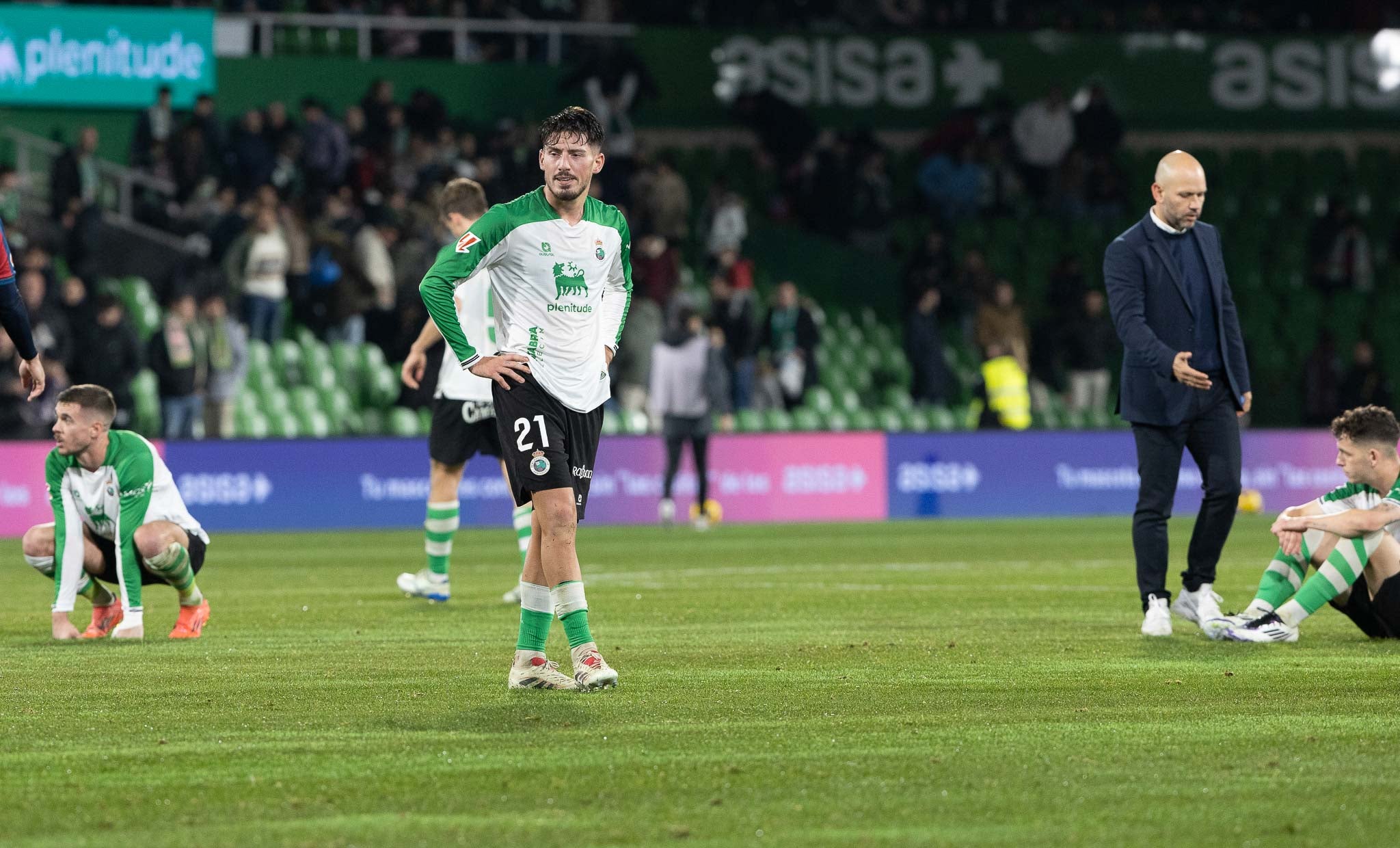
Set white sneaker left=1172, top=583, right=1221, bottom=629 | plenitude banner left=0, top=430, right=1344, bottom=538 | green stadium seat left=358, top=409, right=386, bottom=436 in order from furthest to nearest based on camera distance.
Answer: green stadium seat left=358, top=409, right=386, bottom=436 → plenitude banner left=0, top=430, right=1344, bottom=538 → white sneaker left=1172, top=583, right=1221, bottom=629

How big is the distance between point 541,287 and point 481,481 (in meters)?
14.7

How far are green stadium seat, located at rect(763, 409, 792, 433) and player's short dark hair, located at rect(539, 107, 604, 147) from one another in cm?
1758

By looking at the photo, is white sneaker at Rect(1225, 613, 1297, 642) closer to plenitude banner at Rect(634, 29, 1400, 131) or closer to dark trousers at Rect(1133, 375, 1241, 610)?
dark trousers at Rect(1133, 375, 1241, 610)

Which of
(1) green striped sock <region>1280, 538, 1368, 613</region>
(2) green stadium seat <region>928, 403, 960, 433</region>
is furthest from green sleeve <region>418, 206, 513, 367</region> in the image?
(2) green stadium seat <region>928, 403, 960, 433</region>

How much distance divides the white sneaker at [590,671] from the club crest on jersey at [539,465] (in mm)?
719

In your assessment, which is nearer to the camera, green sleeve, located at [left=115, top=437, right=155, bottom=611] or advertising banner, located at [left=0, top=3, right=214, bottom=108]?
green sleeve, located at [left=115, top=437, right=155, bottom=611]

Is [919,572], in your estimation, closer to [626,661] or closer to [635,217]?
[626,661]

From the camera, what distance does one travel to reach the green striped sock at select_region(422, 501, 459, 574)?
12.5 metres

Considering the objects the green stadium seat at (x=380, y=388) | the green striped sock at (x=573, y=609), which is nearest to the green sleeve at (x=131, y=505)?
the green striped sock at (x=573, y=609)

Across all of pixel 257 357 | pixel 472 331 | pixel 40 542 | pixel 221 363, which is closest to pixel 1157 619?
pixel 472 331

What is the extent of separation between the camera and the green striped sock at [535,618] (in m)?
7.95

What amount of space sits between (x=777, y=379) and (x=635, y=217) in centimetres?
324

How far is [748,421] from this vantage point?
2517 cm

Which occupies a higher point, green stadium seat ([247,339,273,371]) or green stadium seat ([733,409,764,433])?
green stadium seat ([247,339,273,371])
